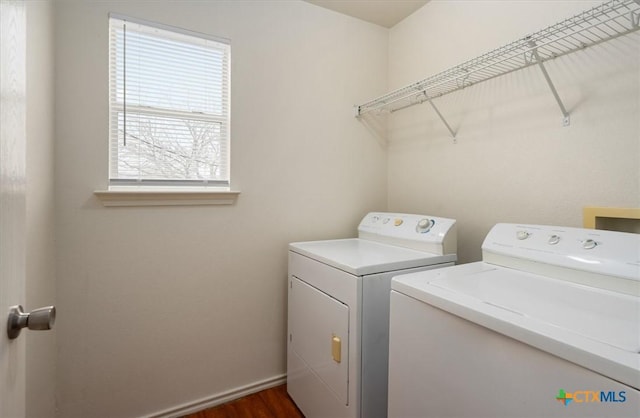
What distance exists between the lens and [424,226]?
171 centimetres

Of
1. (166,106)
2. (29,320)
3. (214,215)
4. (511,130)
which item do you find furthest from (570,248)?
(166,106)

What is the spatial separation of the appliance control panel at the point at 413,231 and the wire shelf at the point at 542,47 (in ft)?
2.49

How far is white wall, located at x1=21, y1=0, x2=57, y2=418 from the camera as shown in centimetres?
111

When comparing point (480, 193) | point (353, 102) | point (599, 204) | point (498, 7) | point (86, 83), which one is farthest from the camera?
point (353, 102)

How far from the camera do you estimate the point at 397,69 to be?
233 cm

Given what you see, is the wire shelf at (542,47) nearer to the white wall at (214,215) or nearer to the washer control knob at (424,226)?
the white wall at (214,215)

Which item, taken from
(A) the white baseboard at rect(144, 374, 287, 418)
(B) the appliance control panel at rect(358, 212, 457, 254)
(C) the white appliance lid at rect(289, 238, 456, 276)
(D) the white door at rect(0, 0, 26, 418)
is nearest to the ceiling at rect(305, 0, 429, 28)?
Answer: (B) the appliance control panel at rect(358, 212, 457, 254)

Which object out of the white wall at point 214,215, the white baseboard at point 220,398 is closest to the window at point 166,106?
the white wall at point 214,215

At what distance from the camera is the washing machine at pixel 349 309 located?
4.36 ft

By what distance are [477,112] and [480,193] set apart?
Answer: 1.55 feet

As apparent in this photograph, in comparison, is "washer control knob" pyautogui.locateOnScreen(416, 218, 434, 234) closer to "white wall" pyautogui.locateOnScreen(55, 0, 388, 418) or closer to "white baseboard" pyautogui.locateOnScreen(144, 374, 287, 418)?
"white wall" pyautogui.locateOnScreen(55, 0, 388, 418)

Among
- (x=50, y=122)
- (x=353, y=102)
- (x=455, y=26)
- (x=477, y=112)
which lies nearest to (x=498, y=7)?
(x=455, y=26)

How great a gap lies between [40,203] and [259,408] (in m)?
1.55

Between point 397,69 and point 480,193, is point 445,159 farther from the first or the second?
point 397,69
